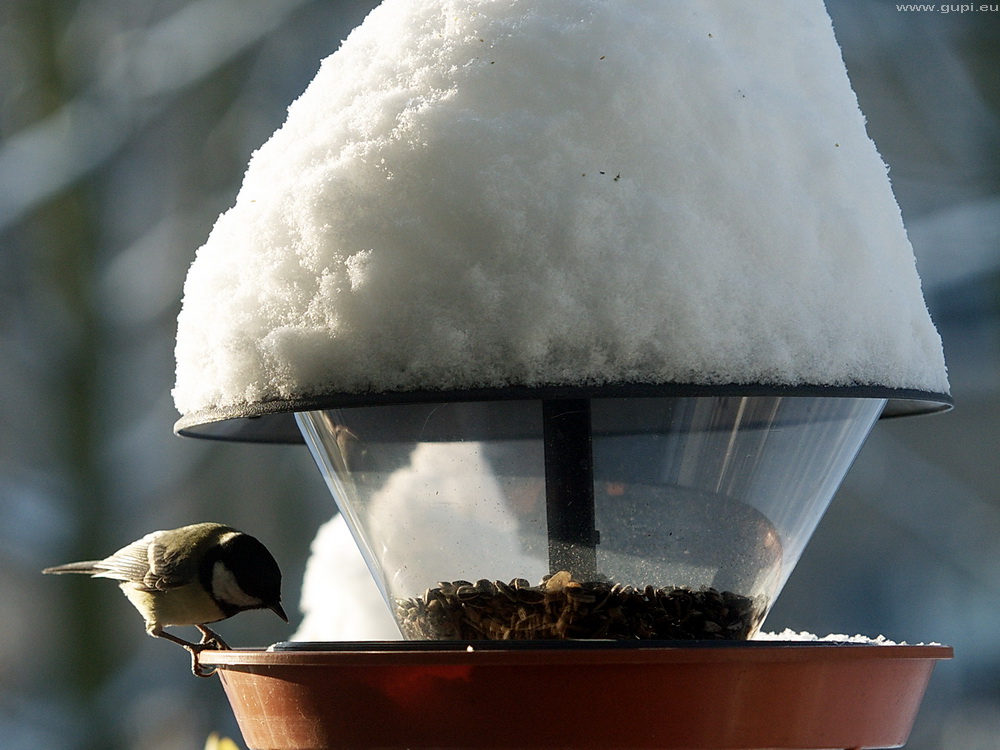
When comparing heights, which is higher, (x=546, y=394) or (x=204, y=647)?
(x=546, y=394)

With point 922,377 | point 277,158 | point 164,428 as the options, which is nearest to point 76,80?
point 164,428

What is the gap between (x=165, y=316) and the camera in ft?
13.2

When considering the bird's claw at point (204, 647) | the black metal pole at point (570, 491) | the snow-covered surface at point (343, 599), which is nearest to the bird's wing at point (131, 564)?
the bird's claw at point (204, 647)

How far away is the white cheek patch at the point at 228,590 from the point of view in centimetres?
132

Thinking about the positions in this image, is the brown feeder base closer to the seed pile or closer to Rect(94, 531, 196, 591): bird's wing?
the seed pile

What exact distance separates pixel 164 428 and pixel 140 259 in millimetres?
667

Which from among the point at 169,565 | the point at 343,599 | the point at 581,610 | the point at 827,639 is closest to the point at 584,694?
the point at 581,610

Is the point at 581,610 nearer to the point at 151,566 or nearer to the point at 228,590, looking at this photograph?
the point at 228,590

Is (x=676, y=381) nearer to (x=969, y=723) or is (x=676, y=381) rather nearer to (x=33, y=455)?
(x=969, y=723)

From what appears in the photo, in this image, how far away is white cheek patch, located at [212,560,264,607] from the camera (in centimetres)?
132

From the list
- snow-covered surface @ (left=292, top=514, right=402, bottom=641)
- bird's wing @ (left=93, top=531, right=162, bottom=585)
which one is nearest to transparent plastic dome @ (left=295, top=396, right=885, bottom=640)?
snow-covered surface @ (left=292, top=514, right=402, bottom=641)

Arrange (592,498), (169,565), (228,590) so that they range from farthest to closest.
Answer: (169,565)
(228,590)
(592,498)

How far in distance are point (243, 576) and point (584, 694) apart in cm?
77

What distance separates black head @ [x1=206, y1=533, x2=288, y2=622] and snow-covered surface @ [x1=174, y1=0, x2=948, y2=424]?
0.53m
